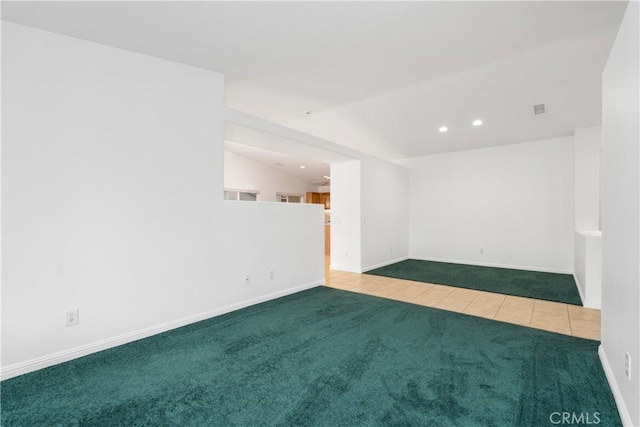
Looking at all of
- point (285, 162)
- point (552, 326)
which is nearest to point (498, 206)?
point (552, 326)

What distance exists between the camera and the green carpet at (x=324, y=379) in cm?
169

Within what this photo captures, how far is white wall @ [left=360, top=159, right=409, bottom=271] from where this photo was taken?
5.87m

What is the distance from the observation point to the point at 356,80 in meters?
3.59

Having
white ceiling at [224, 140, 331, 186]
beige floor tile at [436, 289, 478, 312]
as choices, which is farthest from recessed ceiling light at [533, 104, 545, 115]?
white ceiling at [224, 140, 331, 186]

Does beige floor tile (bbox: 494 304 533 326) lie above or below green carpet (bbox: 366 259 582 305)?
below

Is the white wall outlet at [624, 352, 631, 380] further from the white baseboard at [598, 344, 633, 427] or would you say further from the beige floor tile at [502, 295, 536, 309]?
the beige floor tile at [502, 295, 536, 309]

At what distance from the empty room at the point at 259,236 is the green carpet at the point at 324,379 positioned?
0.02 meters

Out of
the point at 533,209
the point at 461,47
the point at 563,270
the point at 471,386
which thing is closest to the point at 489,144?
the point at 533,209

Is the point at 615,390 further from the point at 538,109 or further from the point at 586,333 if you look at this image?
the point at 538,109

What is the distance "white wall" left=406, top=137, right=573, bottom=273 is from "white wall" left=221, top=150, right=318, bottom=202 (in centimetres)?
493

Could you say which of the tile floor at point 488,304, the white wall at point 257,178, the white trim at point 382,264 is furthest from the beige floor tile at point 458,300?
the white wall at point 257,178

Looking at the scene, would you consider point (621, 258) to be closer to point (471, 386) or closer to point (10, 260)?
point (471, 386)

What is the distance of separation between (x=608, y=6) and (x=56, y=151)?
461 centimetres

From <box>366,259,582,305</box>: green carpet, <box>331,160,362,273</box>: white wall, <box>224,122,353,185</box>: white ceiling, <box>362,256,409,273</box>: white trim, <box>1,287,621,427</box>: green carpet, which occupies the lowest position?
<box>1,287,621,427</box>: green carpet
